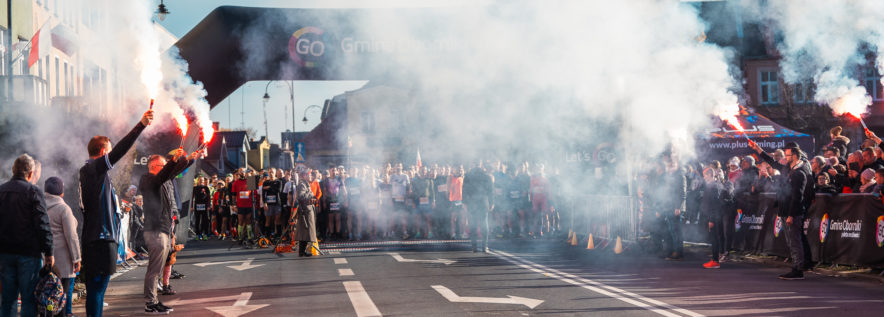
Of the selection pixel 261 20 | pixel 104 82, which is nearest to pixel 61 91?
pixel 104 82

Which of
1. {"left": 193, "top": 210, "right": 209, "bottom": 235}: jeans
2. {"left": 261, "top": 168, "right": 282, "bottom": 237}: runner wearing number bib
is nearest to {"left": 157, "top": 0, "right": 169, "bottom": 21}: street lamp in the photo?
{"left": 261, "top": 168, "right": 282, "bottom": 237}: runner wearing number bib

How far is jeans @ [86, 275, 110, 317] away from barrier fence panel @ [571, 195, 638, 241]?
1157cm

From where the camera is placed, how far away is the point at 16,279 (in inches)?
279

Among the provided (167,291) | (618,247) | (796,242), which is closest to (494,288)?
(167,291)

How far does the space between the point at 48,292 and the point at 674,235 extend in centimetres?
1111

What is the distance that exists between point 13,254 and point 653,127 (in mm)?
14342

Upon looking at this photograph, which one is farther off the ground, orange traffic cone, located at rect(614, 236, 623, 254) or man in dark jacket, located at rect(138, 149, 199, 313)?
man in dark jacket, located at rect(138, 149, 199, 313)

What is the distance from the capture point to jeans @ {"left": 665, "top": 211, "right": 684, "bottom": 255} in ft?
49.6

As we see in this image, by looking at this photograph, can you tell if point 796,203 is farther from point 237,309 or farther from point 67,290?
point 67,290

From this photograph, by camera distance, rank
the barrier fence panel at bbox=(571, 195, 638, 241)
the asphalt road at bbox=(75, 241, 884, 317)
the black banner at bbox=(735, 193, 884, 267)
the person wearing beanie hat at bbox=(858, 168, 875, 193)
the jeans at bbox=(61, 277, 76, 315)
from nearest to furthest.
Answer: the jeans at bbox=(61, 277, 76, 315)
the asphalt road at bbox=(75, 241, 884, 317)
the black banner at bbox=(735, 193, 884, 267)
the person wearing beanie hat at bbox=(858, 168, 875, 193)
the barrier fence panel at bbox=(571, 195, 638, 241)

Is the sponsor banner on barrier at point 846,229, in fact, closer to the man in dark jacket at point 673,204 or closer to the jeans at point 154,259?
the man in dark jacket at point 673,204

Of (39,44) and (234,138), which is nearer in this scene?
(39,44)

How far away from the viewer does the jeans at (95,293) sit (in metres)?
7.48

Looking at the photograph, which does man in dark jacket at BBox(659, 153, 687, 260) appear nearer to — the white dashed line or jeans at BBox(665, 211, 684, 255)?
jeans at BBox(665, 211, 684, 255)
